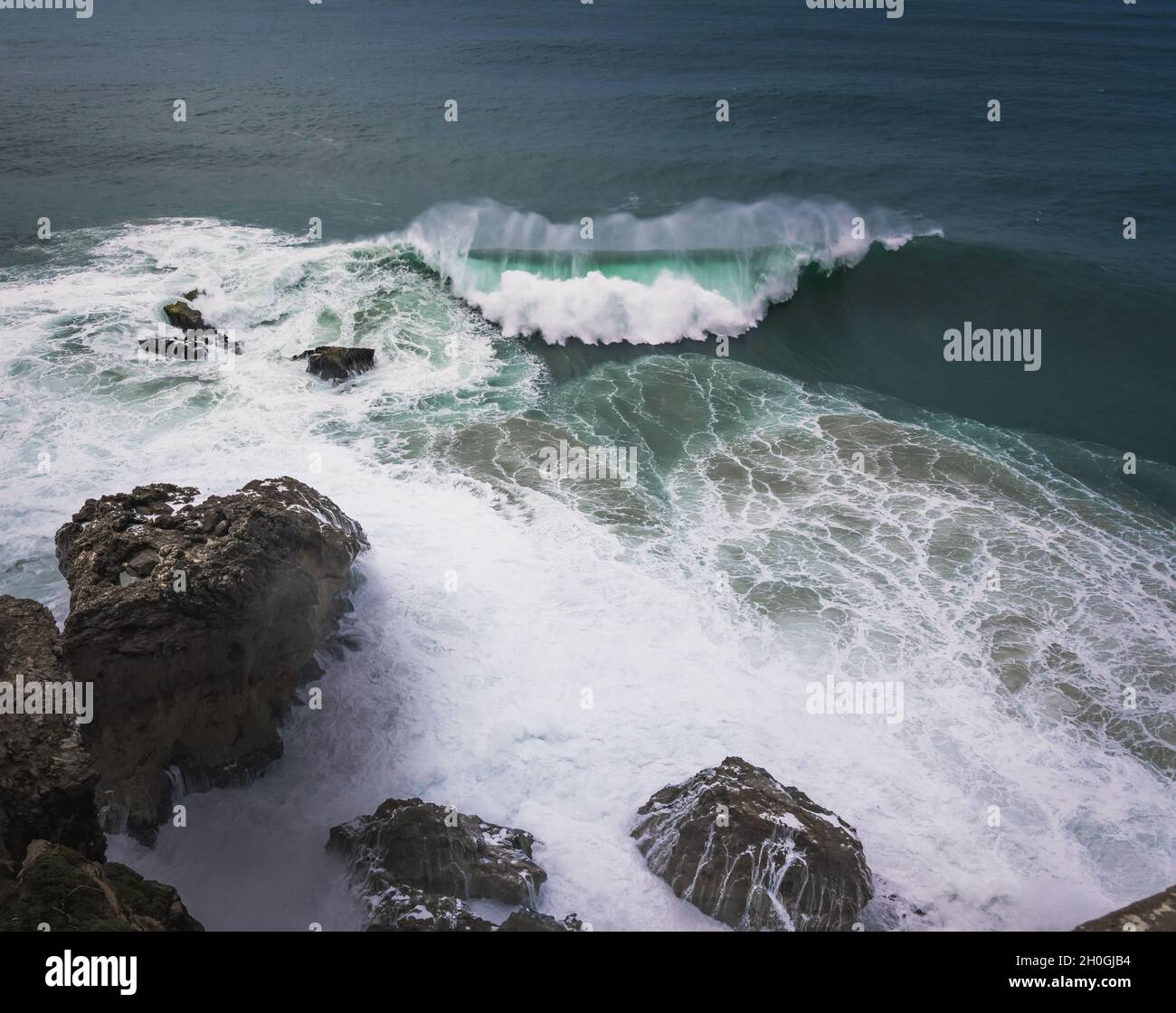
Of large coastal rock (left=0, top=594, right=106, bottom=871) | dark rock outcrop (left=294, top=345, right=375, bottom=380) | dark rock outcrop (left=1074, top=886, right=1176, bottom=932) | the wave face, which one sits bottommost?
dark rock outcrop (left=1074, top=886, right=1176, bottom=932)

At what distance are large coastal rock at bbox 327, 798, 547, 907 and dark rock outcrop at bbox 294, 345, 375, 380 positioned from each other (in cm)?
1099

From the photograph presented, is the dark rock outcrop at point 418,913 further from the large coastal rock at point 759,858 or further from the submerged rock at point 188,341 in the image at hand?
the submerged rock at point 188,341

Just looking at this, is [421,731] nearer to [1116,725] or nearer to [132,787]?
[132,787]

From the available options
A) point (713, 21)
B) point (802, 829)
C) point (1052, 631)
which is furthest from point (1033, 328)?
point (713, 21)

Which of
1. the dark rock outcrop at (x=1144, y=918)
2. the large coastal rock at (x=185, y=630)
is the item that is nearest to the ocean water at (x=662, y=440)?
the large coastal rock at (x=185, y=630)

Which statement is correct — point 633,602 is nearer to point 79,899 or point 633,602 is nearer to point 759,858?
point 759,858

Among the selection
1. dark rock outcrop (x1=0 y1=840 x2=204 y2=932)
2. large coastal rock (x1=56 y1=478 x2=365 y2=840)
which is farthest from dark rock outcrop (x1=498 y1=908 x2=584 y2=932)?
large coastal rock (x1=56 y1=478 x2=365 y2=840)

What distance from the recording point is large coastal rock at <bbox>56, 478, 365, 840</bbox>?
8.87 m

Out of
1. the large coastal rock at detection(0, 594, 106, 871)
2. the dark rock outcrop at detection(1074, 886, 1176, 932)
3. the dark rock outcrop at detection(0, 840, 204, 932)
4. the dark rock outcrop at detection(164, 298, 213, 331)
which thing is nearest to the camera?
the dark rock outcrop at detection(0, 840, 204, 932)

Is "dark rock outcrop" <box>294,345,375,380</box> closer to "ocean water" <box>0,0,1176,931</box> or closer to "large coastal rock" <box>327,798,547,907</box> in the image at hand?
"ocean water" <box>0,0,1176,931</box>

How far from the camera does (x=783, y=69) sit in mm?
40344

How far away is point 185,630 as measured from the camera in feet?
30.0

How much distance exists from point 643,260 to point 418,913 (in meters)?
18.4

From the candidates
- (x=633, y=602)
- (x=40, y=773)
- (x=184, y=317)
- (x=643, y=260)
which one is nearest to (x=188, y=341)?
(x=184, y=317)
